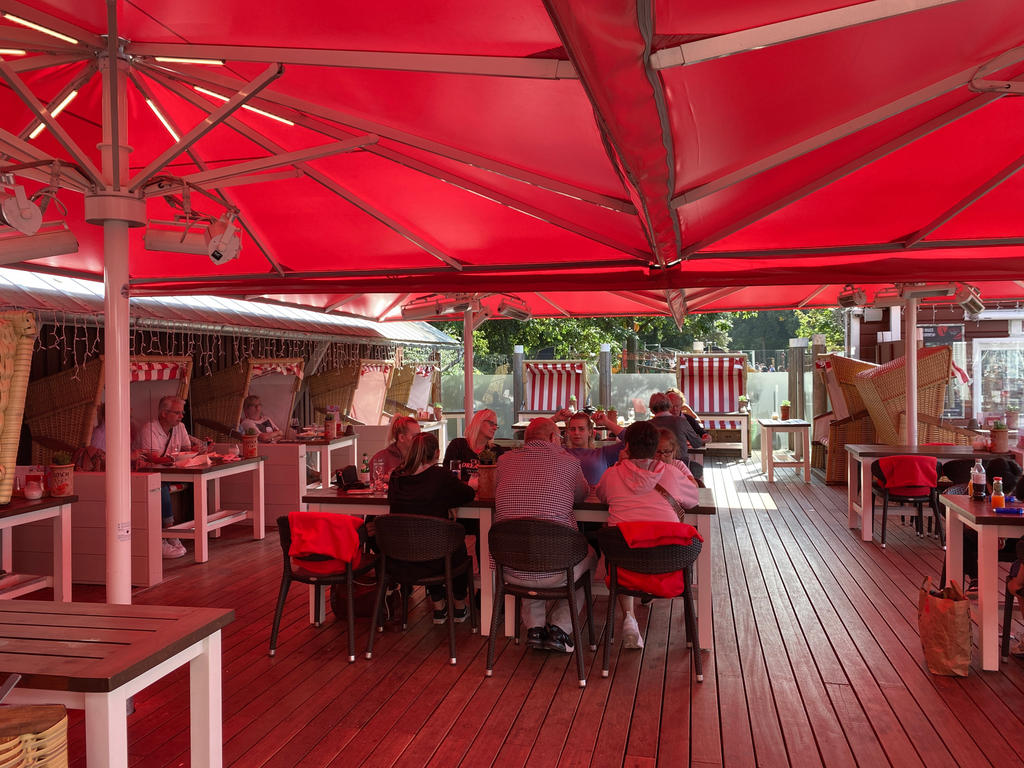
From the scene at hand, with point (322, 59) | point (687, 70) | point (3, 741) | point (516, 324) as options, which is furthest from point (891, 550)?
point (516, 324)

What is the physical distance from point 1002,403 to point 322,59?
14.2 meters

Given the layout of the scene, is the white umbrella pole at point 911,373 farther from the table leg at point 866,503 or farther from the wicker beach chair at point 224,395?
the wicker beach chair at point 224,395

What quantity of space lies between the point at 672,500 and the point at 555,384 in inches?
447

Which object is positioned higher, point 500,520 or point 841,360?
point 841,360

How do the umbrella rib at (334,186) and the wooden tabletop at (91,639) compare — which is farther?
the umbrella rib at (334,186)

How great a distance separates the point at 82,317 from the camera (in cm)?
722

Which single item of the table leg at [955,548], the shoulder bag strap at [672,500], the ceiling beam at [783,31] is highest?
the ceiling beam at [783,31]

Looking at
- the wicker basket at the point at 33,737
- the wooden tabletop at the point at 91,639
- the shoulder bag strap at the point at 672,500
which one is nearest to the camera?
the wicker basket at the point at 33,737

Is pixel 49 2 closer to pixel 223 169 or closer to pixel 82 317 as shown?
pixel 223 169

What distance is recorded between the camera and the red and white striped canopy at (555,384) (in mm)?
16422

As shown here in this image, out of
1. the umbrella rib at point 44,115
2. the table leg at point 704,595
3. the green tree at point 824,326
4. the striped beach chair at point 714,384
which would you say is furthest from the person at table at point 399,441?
the green tree at point 824,326

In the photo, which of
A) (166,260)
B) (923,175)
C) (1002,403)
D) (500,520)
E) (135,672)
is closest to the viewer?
(135,672)

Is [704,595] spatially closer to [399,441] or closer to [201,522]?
[399,441]

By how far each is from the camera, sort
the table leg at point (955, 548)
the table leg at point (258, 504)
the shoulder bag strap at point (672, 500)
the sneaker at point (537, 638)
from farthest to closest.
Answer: the table leg at point (258, 504) → the table leg at point (955, 548) → the sneaker at point (537, 638) → the shoulder bag strap at point (672, 500)
